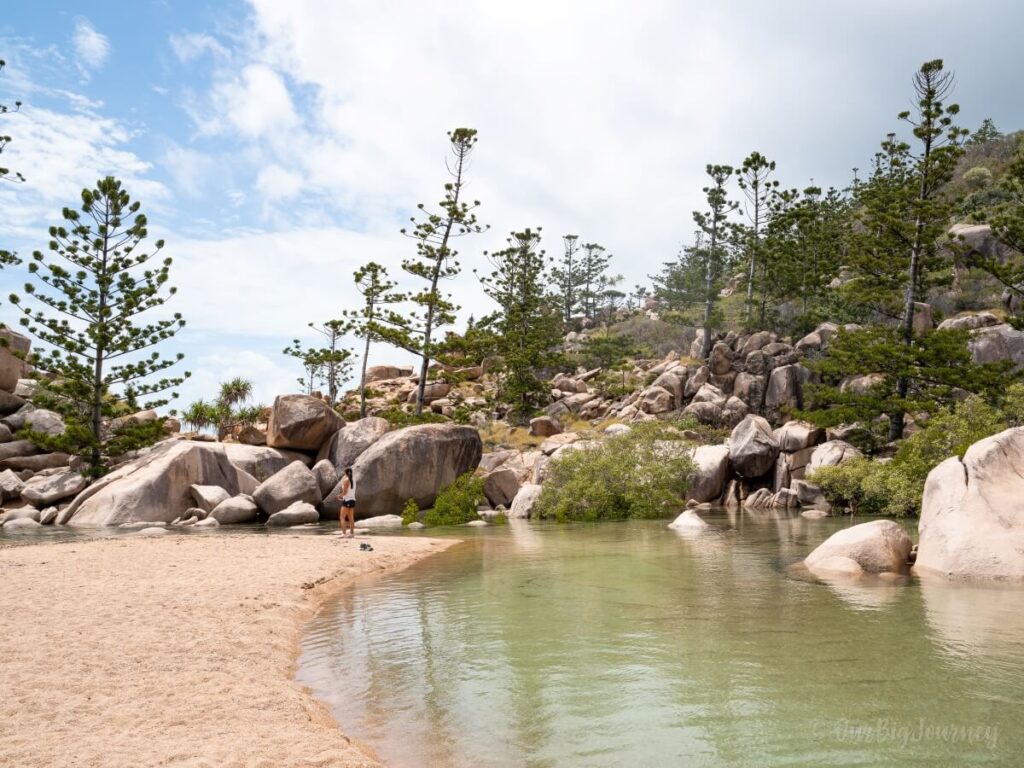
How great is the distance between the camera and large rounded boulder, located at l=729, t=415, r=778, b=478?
32.5 metres

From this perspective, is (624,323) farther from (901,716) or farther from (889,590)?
(901,716)

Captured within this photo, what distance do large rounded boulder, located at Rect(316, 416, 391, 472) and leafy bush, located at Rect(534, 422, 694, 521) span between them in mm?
7948

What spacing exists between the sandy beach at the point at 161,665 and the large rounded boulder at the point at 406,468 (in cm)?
1454

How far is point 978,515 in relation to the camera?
40.1 ft

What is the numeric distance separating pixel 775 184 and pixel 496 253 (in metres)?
21.4

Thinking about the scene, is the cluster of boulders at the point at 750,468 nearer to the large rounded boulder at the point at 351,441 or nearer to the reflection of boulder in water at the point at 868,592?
the large rounded boulder at the point at 351,441

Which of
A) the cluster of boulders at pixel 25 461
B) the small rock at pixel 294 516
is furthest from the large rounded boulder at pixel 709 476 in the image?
the cluster of boulders at pixel 25 461

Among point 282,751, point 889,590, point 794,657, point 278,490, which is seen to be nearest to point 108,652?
point 282,751

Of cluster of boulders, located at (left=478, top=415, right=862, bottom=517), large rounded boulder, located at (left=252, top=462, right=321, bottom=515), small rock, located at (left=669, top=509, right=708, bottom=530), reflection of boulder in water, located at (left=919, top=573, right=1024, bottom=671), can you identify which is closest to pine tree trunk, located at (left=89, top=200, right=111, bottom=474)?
large rounded boulder, located at (left=252, top=462, right=321, bottom=515)

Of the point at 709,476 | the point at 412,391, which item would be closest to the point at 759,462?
the point at 709,476

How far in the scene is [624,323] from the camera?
80750mm

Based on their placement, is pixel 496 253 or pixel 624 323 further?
pixel 624 323

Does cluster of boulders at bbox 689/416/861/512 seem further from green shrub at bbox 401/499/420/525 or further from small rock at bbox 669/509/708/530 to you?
green shrub at bbox 401/499/420/525

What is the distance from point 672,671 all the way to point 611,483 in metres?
20.8
